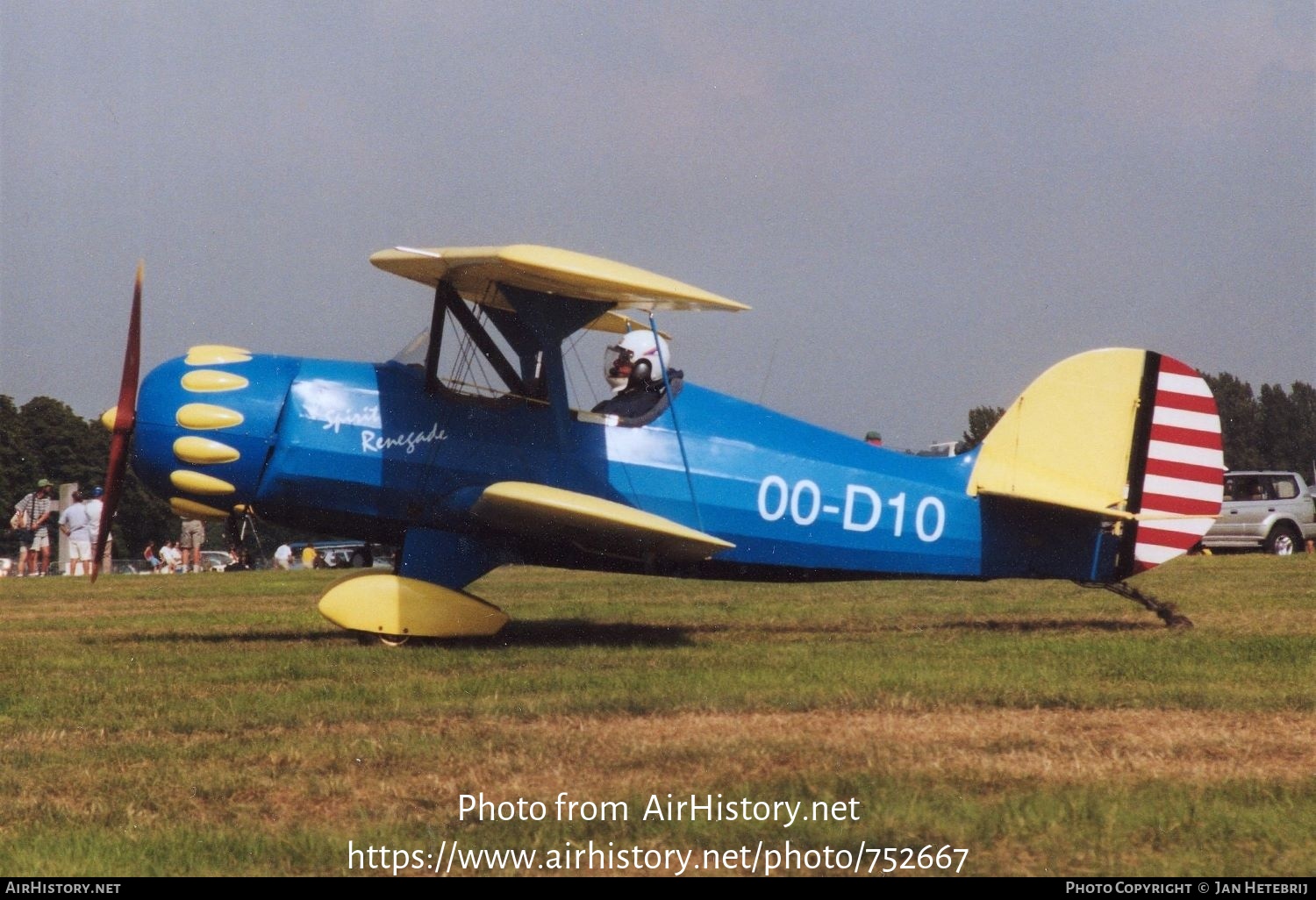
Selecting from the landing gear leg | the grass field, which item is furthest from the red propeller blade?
the landing gear leg

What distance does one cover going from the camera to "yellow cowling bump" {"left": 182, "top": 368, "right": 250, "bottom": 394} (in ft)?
29.1

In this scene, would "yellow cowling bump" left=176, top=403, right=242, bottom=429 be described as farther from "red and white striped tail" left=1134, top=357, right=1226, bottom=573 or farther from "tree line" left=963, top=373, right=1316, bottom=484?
"tree line" left=963, top=373, right=1316, bottom=484

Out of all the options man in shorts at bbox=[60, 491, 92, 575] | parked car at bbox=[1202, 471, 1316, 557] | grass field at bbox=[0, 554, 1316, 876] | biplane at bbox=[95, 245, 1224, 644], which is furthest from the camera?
parked car at bbox=[1202, 471, 1316, 557]

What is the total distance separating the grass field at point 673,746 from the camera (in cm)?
402

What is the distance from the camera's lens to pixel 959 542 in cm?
975

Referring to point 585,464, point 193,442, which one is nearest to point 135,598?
point 193,442

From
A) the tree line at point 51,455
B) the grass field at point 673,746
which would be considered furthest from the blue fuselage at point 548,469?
the tree line at point 51,455

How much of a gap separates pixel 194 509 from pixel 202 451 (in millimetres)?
525

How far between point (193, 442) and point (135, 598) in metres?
6.93

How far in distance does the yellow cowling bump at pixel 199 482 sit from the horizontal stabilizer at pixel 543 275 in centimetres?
174

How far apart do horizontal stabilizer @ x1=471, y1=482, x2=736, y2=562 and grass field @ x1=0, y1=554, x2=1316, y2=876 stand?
68cm

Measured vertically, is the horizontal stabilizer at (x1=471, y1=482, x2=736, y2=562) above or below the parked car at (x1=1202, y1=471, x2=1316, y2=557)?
below

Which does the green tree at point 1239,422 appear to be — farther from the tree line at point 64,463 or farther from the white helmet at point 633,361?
the white helmet at point 633,361

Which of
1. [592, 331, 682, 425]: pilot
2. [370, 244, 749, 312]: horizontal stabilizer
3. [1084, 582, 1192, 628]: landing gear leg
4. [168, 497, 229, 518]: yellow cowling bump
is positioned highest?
[370, 244, 749, 312]: horizontal stabilizer
